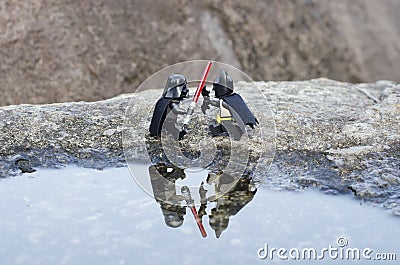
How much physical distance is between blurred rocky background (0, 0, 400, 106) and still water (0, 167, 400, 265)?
2441 millimetres

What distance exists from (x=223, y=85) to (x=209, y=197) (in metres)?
0.36

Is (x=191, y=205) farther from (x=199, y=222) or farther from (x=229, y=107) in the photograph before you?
(x=229, y=107)

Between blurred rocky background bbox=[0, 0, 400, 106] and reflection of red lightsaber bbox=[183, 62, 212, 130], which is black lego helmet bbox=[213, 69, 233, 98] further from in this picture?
blurred rocky background bbox=[0, 0, 400, 106]

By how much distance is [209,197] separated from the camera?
5.37 ft

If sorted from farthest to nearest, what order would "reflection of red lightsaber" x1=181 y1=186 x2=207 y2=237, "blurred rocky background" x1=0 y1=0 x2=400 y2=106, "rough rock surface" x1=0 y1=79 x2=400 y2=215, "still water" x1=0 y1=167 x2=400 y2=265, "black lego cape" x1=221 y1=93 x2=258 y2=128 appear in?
"blurred rocky background" x1=0 y1=0 x2=400 y2=106 → "black lego cape" x1=221 y1=93 x2=258 y2=128 → "rough rock surface" x1=0 y1=79 x2=400 y2=215 → "reflection of red lightsaber" x1=181 y1=186 x2=207 y2=237 → "still water" x1=0 y1=167 x2=400 y2=265

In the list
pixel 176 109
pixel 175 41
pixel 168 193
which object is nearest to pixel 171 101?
pixel 176 109

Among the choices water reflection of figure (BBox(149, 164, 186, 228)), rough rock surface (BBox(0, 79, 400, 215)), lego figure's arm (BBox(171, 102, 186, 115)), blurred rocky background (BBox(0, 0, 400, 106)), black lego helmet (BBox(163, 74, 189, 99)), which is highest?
black lego helmet (BBox(163, 74, 189, 99))

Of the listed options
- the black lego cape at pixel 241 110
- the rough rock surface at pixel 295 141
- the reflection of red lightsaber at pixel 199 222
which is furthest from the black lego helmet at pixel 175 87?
the reflection of red lightsaber at pixel 199 222

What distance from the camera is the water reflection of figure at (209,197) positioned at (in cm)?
153

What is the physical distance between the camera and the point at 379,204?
1.61 m

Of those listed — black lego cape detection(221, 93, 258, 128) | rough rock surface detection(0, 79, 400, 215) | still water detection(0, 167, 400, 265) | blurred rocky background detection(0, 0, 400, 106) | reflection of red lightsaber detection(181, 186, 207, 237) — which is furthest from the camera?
blurred rocky background detection(0, 0, 400, 106)

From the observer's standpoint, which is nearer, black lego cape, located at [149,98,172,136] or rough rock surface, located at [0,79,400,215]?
rough rock surface, located at [0,79,400,215]

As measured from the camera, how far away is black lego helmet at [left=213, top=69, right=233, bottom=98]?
1.84 meters

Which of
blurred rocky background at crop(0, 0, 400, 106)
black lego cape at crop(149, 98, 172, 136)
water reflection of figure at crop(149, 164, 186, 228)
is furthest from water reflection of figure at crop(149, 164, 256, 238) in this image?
blurred rocky background at crop(0, 0, 400, 106)
